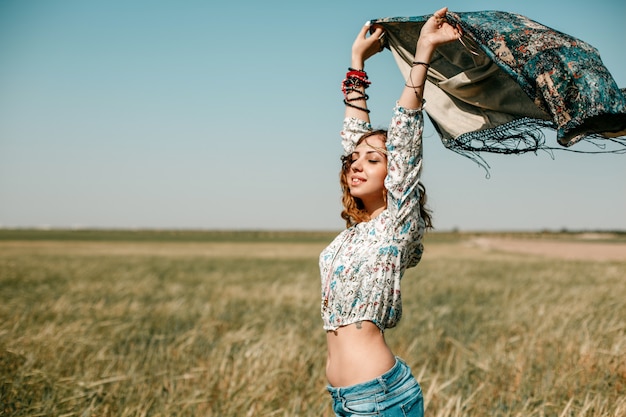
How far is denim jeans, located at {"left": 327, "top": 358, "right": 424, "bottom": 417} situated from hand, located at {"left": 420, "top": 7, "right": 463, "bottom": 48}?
129 cm

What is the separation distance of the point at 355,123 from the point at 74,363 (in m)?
3.38

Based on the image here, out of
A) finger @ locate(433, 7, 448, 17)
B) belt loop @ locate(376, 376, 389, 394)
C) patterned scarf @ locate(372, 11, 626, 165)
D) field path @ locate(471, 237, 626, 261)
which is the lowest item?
field path @ locate(471, 237, 626, 261)

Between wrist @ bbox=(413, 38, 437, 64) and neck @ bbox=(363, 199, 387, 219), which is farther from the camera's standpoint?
neck @ bbox=(363, 199, 387, 219)

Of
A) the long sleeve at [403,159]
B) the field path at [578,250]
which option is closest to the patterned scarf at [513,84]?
the long sleeve at [403,159]

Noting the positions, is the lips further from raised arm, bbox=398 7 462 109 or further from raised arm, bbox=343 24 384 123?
raised arm, bbox=343 24 384 123

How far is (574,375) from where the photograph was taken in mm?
3992

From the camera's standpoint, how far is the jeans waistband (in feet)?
6.56

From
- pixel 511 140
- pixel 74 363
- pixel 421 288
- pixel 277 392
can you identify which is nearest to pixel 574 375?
pixel 277 392

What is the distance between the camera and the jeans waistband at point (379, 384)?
2.00 metres

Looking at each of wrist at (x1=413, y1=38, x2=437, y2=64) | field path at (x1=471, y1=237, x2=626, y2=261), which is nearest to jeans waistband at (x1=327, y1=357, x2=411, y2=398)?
wrist at (x1=413, y1=38, x2=437, y2=64)

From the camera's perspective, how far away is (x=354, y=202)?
7.91 ft

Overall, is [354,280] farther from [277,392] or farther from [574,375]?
[574,375]

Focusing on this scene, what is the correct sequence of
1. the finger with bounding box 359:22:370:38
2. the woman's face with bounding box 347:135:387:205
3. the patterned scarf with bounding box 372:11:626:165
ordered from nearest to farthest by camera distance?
the patterned scarf with bounding box 372:11:626:165
the woman's face with bounding box 347:135:387:205
the finger with bounding box 359:22:370:38

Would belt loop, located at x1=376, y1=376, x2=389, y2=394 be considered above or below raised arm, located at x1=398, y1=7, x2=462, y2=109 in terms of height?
below
